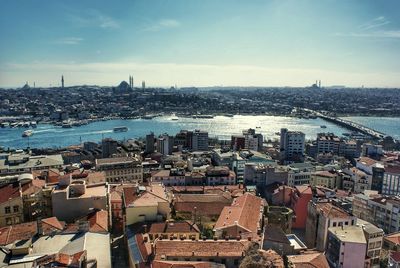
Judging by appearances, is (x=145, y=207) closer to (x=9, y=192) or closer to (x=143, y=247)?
(x=143, y=247)

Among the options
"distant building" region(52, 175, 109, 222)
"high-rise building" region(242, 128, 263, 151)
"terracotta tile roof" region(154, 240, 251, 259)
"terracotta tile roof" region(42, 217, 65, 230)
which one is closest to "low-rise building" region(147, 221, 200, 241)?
"terracotta tile roof" region(154, 240, 251, 259)

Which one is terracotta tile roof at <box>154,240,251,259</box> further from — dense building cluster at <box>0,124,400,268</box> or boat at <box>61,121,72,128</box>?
boat at <box>61,121,72,128</box>

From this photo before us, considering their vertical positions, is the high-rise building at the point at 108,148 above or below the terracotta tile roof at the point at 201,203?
below

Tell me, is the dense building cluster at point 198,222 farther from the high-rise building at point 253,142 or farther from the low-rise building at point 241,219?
the high-rise building at point 253,142

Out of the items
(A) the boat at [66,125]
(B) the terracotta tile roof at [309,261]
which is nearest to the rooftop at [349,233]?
(B) the terracotta tile roof at [309,261]

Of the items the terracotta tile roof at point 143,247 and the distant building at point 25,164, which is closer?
the terracotta tile roof at point 143,247

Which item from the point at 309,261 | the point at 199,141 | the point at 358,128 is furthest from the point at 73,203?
the point at 358,128
